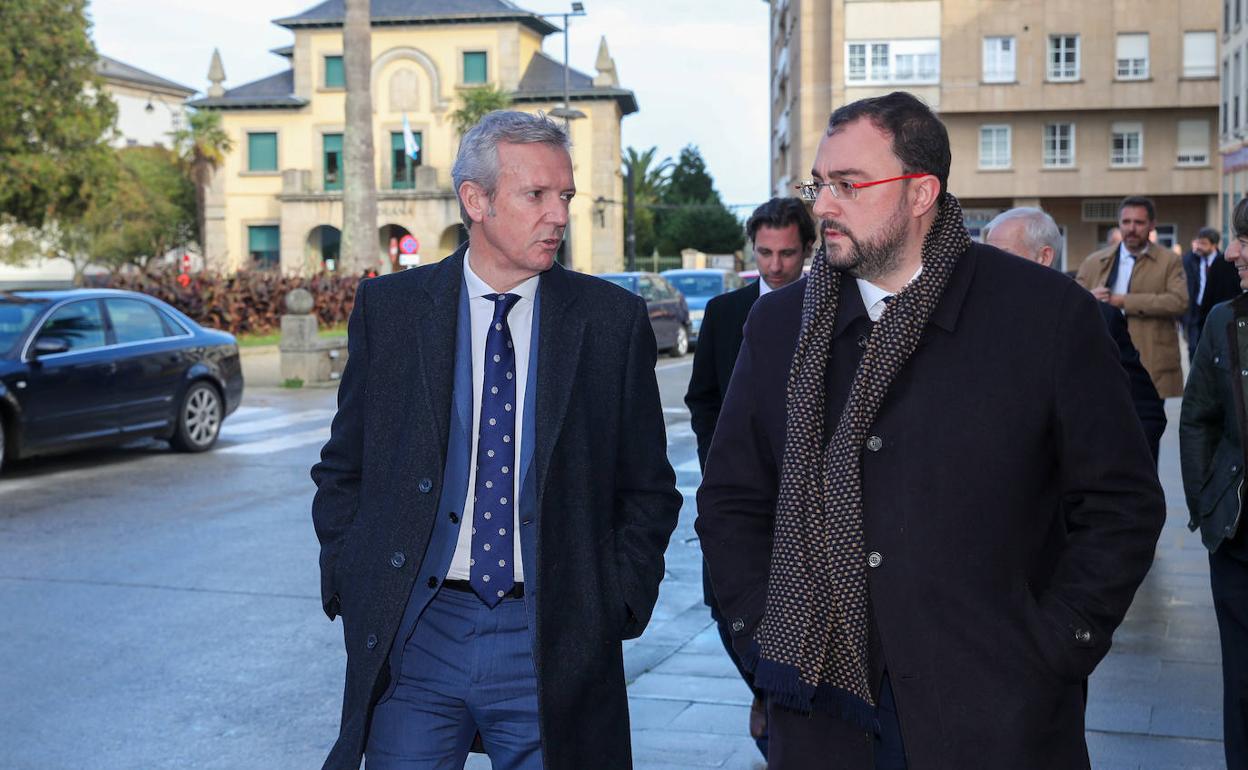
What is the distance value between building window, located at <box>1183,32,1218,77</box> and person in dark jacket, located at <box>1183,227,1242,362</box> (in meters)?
40.5

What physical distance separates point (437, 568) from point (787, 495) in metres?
0.84

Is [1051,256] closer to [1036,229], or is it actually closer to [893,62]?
[1036,229]

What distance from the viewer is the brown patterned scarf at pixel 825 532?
289cm

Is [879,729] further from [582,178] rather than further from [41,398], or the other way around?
[582,178]

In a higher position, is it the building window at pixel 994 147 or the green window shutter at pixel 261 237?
A: the building window at pixel 994 147

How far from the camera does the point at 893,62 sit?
5781 centimetres

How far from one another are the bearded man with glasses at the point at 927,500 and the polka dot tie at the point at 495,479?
1.68 ft

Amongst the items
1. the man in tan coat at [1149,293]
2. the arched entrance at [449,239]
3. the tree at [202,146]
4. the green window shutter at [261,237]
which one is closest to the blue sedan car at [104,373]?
the man in tan coat at [1149,293]

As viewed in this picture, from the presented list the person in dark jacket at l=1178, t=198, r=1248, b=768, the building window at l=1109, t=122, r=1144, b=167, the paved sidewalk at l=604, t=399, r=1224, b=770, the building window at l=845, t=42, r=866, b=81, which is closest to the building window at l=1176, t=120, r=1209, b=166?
the building window at l=1109, t=122, r=1144, b=167

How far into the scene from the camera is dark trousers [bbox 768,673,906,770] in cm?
292

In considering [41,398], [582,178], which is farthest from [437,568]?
[582,178]

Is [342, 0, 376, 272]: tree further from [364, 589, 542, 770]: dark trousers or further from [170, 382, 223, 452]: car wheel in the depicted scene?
[364, 589, 542, 770]: dark trousers

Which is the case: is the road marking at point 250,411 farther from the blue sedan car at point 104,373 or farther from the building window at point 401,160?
the building window at point 401,160

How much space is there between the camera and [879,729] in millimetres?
2924
